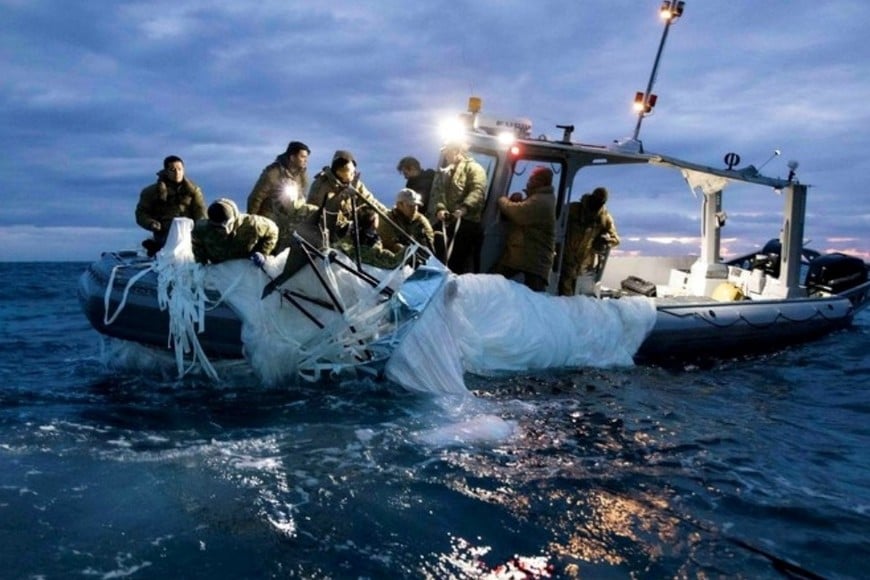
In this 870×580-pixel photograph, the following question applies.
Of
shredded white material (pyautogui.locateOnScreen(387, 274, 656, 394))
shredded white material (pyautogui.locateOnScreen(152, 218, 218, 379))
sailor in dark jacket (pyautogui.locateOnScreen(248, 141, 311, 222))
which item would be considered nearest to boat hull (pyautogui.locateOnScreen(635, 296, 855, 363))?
shredded white material (pyautogui.locateOnScreen(387, 274, 656, 394))

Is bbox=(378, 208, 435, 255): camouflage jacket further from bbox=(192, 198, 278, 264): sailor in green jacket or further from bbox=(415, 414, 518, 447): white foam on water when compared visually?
bbox=(415, 414, 518, 447): white foam on water

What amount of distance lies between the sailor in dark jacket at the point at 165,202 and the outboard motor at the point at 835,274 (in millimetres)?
9973

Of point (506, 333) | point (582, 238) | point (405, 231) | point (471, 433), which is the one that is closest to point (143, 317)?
point (405, 231)

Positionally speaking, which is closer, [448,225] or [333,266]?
[333,266]

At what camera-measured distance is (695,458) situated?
506cm

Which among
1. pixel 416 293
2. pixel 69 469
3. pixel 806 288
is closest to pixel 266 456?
pixel 69 469

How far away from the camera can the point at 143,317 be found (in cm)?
640

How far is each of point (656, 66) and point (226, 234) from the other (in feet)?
21.6

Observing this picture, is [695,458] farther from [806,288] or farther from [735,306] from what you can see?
[806,288]

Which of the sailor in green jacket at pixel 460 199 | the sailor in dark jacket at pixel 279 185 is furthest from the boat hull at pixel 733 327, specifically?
the sailor in dark jacket at pixel 279 185

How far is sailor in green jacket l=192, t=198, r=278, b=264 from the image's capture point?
20.9ft

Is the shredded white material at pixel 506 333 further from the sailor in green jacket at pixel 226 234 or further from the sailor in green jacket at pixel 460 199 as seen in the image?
the sailor in green jacket at pixel 226 234

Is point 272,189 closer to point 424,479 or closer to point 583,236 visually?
point 583,236

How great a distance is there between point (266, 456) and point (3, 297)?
16.5m
